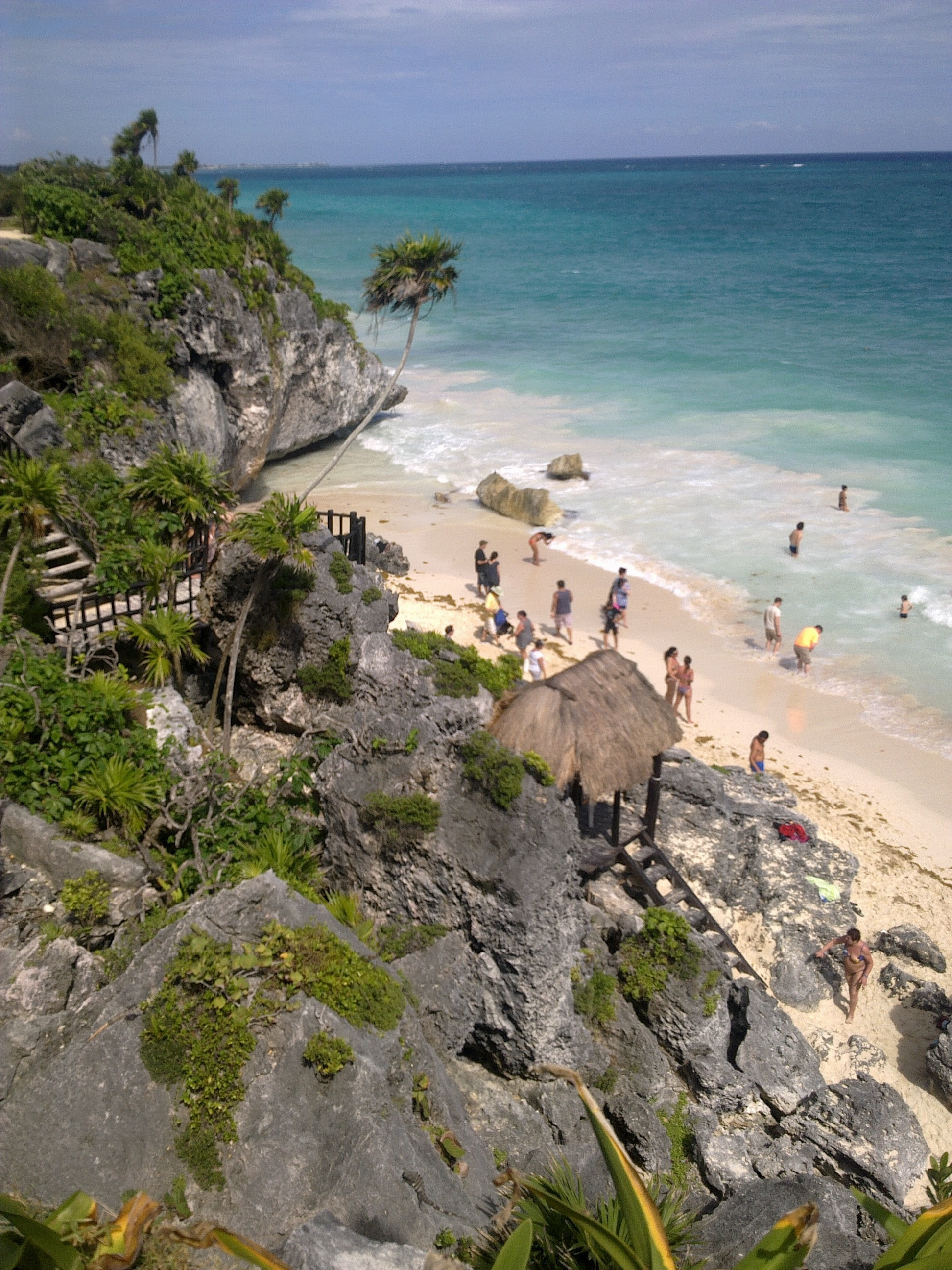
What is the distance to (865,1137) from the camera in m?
8.61

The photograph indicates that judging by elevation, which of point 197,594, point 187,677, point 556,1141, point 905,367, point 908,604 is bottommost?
point 556,1141

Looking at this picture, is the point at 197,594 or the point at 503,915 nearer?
the point at 503,915

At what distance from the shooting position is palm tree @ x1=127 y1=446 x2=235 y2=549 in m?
10.3

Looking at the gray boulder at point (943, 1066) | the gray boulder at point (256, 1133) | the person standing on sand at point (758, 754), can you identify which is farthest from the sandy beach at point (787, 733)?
the gray boulder at point (256, 1133)

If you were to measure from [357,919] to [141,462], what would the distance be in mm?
12359

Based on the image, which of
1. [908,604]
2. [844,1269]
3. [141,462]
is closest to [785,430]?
[908,604]

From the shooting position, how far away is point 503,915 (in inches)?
319

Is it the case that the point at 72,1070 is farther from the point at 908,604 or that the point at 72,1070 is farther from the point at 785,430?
the point at 785,430

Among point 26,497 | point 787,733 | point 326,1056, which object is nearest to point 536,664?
point 787,733

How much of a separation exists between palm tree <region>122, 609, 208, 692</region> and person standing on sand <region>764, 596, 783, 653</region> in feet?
39.7

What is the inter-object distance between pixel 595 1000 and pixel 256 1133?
14.6ft

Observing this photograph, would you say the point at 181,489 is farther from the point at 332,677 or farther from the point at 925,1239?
the point at 925,1239

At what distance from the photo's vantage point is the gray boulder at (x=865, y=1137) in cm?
837

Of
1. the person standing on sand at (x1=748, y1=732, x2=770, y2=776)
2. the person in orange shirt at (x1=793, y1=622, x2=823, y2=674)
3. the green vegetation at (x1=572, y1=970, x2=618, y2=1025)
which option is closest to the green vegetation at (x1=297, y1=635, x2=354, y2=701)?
the green vegetation at (x1=572, y1=970, x2=618, y2=1025)
